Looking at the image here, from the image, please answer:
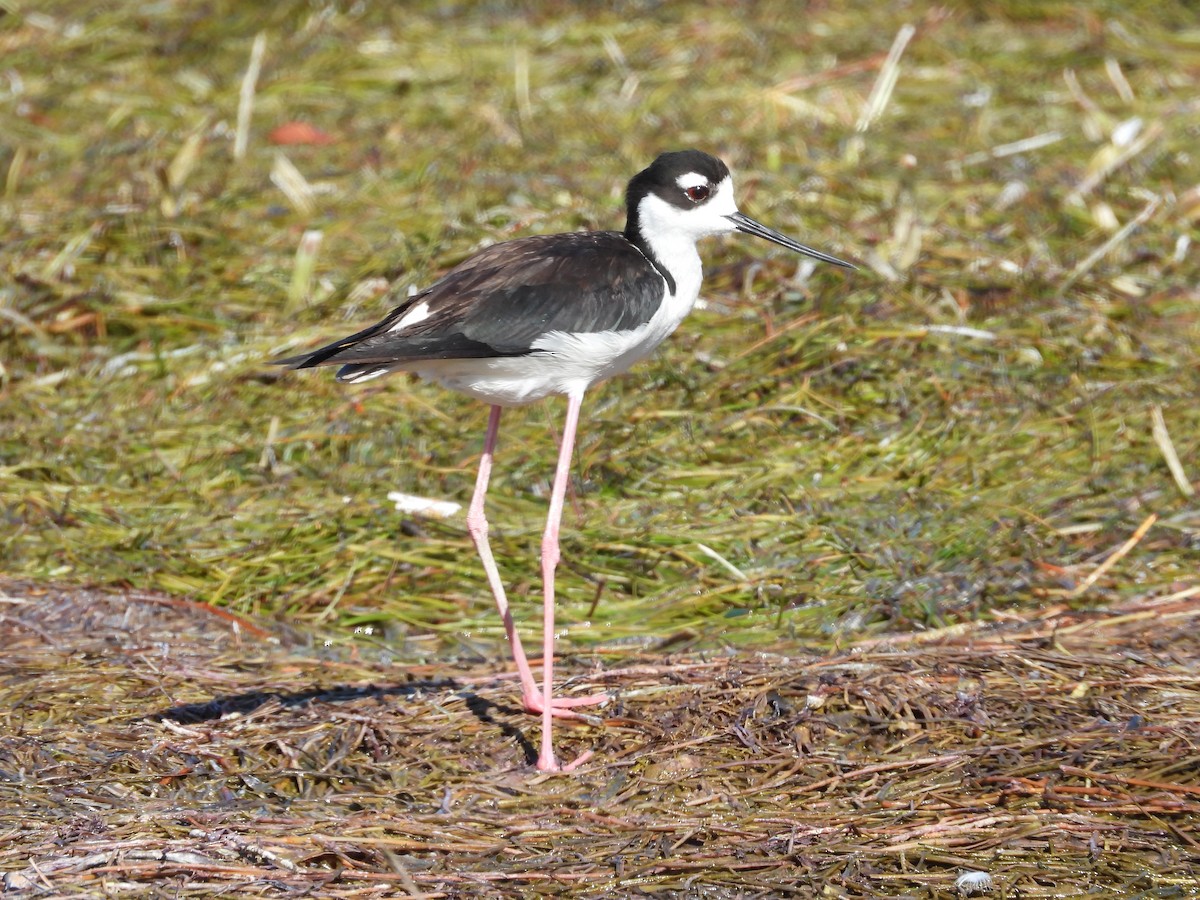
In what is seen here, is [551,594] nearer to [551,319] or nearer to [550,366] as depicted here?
[550,366]

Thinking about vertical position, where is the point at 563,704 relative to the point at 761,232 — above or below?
below

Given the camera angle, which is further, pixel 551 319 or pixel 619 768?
pixel 551 319

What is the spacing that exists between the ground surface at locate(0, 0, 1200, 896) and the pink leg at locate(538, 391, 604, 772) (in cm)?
7

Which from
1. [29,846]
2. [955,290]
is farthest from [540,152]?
[29,846]

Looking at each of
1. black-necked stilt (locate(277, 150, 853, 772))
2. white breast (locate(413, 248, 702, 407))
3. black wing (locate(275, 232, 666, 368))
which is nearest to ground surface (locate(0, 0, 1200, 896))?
black-necked stilt (locate(277, 150, 853, 772))

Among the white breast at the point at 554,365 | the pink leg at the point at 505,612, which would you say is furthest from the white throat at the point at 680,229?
the pink leg at the point at 505,612

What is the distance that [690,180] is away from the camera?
487 centimetres

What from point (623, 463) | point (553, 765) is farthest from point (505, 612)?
point (623, 463)

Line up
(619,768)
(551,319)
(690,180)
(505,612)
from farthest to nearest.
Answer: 1. (690,180)
2. (505,612)
3. (551,319)
4. (619,768)

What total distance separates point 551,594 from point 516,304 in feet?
2.83

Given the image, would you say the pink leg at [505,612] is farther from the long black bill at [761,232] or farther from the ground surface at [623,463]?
the long black bill at [761,232]

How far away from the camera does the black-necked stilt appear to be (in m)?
4.40

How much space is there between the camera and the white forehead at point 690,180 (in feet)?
15.9

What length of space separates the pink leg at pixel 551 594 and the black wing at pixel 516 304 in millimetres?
280
